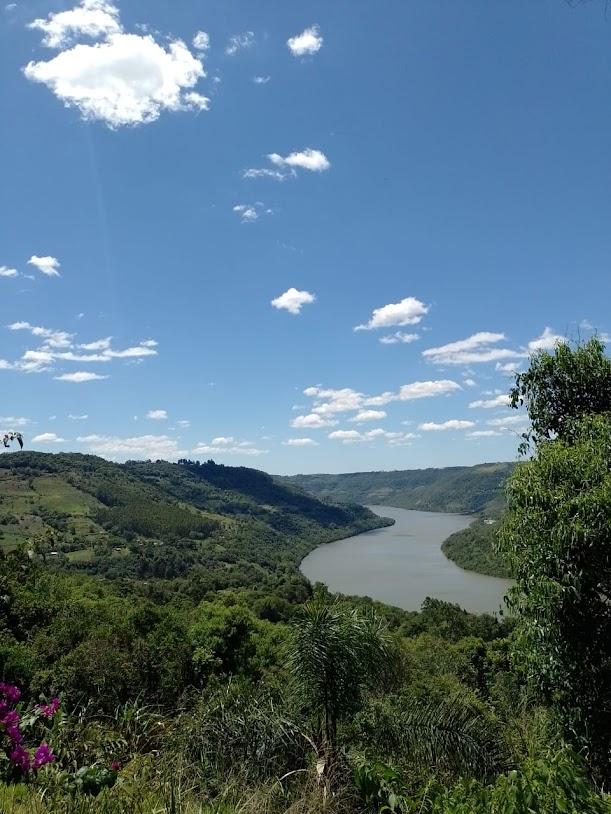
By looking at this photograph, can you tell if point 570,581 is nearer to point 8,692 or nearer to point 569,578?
point 569,578

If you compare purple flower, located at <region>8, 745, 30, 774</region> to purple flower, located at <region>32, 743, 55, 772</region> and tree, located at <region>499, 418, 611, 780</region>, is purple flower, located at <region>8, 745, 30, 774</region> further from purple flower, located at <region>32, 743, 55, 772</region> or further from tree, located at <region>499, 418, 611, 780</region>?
tree, located at <region>499, 418, 611, 780</region>

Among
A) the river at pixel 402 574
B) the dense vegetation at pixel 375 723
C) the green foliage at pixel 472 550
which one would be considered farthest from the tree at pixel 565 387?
the green foliage at pixel 472 550

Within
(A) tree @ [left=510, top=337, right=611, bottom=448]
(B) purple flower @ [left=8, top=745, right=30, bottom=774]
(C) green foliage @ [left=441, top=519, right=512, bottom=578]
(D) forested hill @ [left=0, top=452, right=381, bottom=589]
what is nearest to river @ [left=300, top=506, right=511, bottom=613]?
(C) green foliage @ [left=441, top=519, right=512, bottom=578]

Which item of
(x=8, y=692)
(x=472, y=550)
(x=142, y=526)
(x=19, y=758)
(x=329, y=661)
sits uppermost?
(x=8, y=692)

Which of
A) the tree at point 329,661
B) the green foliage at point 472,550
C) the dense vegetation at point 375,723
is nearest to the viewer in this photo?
the dense vegetation at point 375,723

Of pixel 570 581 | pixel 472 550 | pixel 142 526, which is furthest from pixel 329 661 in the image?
pixel 142 526

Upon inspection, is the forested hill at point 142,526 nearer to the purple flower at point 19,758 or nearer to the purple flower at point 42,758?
the purple flower at point 42,758
